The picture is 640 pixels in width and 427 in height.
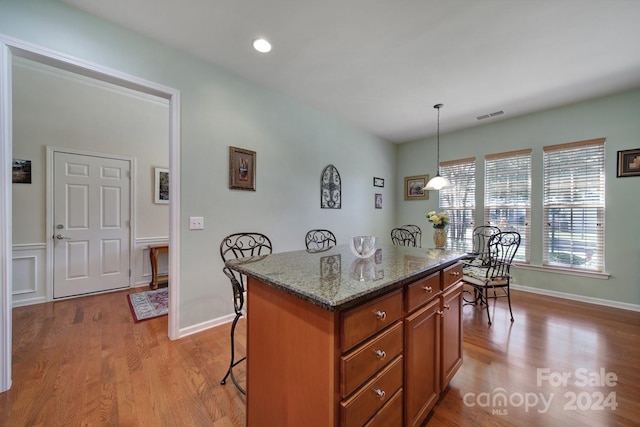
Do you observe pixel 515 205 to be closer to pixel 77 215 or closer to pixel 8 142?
pixel 8 142

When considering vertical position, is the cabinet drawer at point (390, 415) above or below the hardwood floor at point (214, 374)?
above

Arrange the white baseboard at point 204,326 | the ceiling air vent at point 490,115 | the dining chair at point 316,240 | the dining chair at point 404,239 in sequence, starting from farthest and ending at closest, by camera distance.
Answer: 1. the dining chair at point 404,239
2. the ceiling air vent at point 490,115
3. the dining chair at point 316,240
4. the white baseboard at point 204,326

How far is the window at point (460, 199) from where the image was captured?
4.32 metres

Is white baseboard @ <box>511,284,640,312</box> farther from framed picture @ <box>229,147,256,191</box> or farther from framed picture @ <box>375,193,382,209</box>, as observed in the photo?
framed picture @ <box>229,147,256,191</box>

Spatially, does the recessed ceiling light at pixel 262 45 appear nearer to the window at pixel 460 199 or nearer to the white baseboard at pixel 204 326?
the white baseboard at pixel 204 326

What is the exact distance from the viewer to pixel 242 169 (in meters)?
→ 2.81

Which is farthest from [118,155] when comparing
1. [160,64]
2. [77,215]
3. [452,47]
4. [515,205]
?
[515,205]

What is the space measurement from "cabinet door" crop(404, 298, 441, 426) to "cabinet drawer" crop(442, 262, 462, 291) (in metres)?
0.15

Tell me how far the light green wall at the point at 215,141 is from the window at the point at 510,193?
2534 mm

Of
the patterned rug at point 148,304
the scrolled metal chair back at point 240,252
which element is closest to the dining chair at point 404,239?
the scrolled metal chair back at point 240,252

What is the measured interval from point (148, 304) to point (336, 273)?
3.19 meters

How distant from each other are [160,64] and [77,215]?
2.71 m

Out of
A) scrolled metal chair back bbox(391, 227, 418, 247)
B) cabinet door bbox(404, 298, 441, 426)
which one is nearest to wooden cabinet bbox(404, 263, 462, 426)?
cabinet door bbox(404, 298, 441, 426)

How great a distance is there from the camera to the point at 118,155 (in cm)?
376
